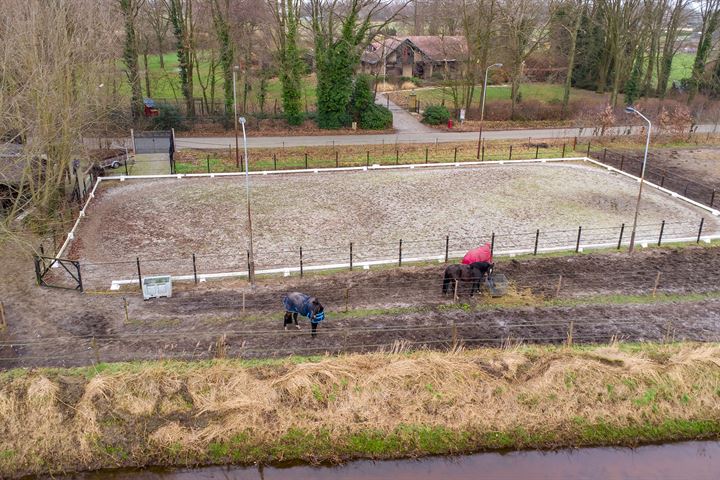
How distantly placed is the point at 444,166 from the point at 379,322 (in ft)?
61.6

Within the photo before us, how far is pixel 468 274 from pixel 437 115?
28.6 meters

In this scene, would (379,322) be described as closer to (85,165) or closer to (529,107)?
(85,165)

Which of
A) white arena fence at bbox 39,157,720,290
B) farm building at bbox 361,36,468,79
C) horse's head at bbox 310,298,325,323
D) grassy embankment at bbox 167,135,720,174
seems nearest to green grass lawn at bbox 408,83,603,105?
farm building at bbox 361,36,468,79

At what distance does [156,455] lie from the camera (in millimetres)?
13281

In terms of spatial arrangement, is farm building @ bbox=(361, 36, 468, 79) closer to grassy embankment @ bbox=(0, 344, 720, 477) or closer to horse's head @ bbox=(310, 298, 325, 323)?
horse's head @ bbox=(310, 298, 325, 323)

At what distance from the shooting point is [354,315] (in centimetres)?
1769

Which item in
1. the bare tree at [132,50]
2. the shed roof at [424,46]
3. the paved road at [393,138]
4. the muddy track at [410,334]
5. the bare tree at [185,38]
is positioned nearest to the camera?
the muddy track at [410,334]

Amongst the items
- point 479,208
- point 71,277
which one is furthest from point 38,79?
point 479,208

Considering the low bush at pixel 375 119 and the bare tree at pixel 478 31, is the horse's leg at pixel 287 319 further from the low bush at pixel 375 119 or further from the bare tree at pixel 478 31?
the bare tree at pixel 478 31

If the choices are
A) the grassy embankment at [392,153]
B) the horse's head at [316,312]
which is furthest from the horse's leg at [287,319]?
the grassy embankment at [392,153]

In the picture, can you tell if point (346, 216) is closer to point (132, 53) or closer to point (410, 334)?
point (410, 334)

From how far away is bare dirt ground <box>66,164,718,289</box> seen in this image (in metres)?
22.4

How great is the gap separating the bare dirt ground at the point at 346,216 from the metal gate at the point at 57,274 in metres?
0.51

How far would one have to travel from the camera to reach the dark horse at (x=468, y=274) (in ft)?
61.3
